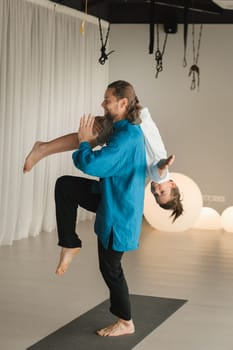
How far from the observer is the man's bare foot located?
4.57 meters

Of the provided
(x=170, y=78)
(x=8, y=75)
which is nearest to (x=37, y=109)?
(x=8, y=75)

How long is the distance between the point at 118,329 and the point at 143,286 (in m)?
1.31

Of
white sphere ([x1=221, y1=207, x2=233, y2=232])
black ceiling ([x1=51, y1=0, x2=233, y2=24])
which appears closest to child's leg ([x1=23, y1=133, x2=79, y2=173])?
white sphere ([x1=221, y1=207, x2=233, y2=232])

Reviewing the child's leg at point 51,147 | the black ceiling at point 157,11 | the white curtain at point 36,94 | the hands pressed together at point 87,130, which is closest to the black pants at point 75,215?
the child's leg at point 51,147

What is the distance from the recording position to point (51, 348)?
170 inches

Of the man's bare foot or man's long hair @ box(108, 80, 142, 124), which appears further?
the man's bare foot

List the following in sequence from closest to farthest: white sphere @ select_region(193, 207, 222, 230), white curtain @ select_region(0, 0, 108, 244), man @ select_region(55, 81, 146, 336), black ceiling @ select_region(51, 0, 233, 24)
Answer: man @ select_region(55, 81, 146, 336) < white curtain @ select_region(0, 0, 108, 244) < white sphere @ select_region(193, 207, 222, 230) < black ceiling @ select_region(51, 0, 233, 24)

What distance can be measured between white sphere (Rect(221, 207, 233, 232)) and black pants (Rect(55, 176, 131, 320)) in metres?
4.30

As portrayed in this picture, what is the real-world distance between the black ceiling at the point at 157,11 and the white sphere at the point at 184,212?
6.67ft

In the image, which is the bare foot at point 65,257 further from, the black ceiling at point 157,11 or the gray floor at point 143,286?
the black ceiling at point 157,11

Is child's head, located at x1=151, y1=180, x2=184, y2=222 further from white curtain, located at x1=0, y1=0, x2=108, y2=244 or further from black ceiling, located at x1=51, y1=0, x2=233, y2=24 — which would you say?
black ceiling, located at x1=51, y1=0, x2=233, y2=24

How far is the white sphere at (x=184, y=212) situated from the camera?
8.16 m

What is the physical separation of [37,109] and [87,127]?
12.8 feet

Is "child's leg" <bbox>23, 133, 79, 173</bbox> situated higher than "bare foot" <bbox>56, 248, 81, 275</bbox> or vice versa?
"child's leg" <bbox>23, 133, 79, 173</bbox>
